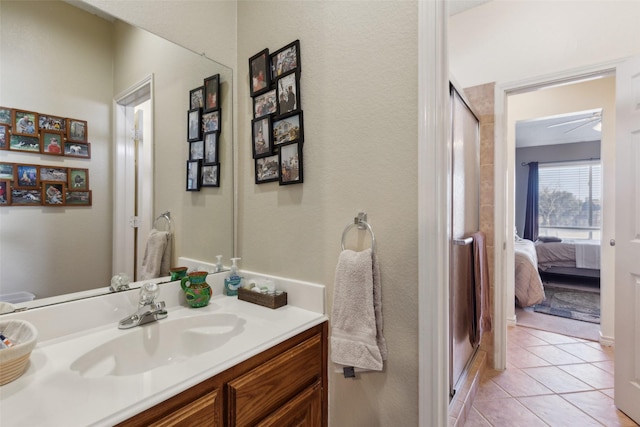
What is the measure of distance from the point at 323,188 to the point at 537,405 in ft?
6.41

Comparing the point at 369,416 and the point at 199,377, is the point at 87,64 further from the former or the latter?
the point at 369,416

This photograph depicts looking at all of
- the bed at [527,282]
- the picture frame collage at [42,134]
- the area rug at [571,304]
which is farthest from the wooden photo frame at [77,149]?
the area rug at [571,304]

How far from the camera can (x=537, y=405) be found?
1.82 m

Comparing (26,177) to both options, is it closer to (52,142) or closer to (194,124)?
(52,142)

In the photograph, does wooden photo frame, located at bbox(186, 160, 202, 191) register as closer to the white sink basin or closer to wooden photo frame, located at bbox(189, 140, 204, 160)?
wooden photo frame, located at bbox(189, 140, 204, 160)

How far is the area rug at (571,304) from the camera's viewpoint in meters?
3.30

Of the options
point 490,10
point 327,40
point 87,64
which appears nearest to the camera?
point 87,64

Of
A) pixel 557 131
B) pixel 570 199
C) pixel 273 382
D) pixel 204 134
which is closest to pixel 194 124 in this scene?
pixel 204 134

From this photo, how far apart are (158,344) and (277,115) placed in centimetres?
102

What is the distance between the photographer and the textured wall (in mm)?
1006

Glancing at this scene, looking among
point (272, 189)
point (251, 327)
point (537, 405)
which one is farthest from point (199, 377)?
point (537, 405)

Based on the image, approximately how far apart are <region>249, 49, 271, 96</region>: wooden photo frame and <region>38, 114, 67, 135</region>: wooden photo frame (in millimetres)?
749

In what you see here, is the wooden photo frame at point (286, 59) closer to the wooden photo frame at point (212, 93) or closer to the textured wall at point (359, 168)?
the textured wall at point (359, 168)

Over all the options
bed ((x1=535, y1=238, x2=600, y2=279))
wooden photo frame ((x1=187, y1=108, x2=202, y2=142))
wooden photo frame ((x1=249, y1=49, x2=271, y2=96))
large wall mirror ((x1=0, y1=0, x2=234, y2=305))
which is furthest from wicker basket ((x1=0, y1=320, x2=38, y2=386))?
bed ((x1=535, y1=238, x2=600, y2=279))
